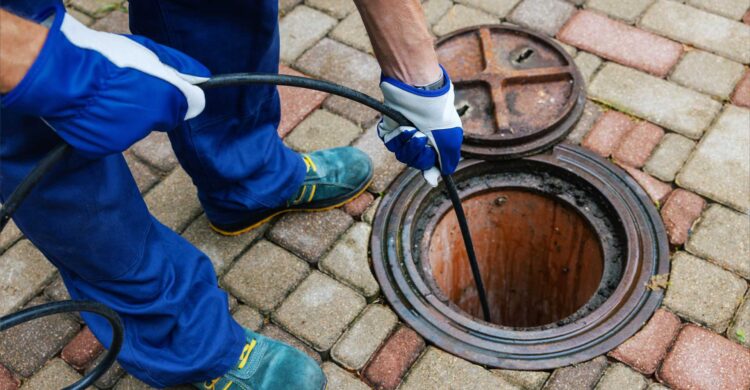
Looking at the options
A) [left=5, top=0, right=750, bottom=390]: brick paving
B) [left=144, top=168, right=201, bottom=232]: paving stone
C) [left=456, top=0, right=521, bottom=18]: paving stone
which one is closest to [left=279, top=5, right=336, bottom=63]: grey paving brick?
[left=5, top=0, right=750, bottom=390]: brick paving

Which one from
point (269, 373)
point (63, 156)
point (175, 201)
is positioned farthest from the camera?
point (175, 201)

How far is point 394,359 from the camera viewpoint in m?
2.28

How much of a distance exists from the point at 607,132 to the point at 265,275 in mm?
1394

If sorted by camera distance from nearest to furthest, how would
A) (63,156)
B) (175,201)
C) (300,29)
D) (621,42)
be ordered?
(63,156), (175,201), (621,42), (300,29)

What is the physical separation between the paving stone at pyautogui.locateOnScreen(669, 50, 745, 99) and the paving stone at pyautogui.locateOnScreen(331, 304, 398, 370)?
1.56 m

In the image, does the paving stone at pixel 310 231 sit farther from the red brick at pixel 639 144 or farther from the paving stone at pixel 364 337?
the red brick at pixel 639 144

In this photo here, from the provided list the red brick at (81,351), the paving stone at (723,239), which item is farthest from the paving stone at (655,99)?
the red brick at (81,351)

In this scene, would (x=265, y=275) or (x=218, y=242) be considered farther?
(x=218, y=242)

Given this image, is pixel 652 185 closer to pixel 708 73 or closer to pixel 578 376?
pixel 708 73

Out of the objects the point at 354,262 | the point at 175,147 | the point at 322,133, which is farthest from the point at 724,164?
the point at 175,147

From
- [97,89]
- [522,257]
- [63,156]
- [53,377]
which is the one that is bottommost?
[522,257]

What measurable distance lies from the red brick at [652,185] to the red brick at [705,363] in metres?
0.53

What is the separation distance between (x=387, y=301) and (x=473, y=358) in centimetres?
34

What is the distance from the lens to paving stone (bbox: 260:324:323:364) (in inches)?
91.0
